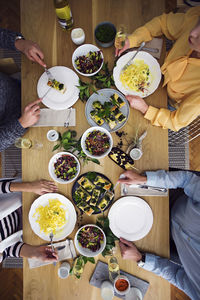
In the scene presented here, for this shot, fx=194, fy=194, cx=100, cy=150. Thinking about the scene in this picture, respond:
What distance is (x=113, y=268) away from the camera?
3.70 feet

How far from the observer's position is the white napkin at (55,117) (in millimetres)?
1266

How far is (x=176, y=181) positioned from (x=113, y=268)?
65cm

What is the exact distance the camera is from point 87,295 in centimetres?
121

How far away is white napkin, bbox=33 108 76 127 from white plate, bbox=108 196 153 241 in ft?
1.99

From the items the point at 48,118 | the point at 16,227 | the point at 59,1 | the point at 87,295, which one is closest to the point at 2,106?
the point at 48,118

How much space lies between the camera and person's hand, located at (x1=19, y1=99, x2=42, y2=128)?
123 cm

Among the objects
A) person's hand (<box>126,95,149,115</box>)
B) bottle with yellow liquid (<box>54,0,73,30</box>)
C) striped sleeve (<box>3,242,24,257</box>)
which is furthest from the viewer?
striped sleeve (<box>3,242,24,257</box>)

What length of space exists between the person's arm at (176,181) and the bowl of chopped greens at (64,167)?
46 cm

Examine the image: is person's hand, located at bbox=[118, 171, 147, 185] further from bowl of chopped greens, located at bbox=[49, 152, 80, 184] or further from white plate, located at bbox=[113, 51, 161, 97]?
white plate, located at bbox=[113, 51, 161, 97]

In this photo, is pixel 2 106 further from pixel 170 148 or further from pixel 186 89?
pixel 170 148

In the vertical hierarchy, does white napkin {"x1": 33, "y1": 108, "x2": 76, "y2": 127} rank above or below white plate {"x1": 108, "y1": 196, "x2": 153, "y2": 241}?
above

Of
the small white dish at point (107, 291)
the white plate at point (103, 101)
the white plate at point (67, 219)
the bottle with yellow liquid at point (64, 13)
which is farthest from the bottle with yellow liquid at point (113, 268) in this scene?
the bottle with yellow liquid at point (64, 13)

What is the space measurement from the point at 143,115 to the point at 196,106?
31cm

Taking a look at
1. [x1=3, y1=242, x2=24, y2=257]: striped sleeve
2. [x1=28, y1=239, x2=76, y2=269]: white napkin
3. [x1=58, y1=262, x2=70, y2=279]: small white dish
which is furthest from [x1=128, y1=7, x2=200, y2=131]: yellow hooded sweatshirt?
[x1=3, y1=242, x2=24, y2=257]: striped sleeve
